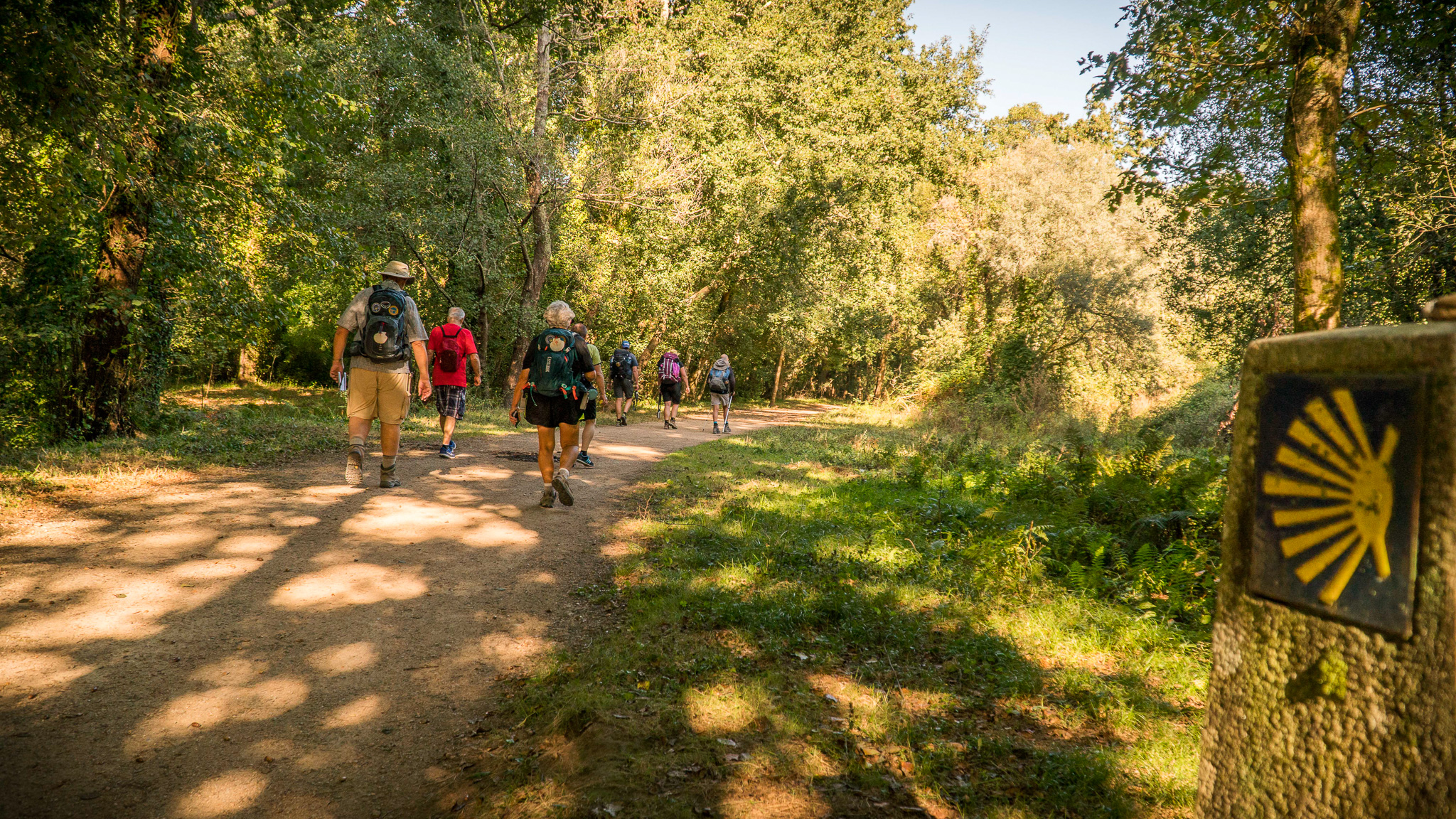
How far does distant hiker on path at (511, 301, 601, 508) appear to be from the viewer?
800 centimetres

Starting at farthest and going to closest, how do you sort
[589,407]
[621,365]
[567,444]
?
[621,365] < [589,407] < [567,444]

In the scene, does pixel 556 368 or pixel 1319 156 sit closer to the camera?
pixel 1319 156

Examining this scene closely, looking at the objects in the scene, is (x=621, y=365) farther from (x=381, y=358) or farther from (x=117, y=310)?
(x=381, y=358)

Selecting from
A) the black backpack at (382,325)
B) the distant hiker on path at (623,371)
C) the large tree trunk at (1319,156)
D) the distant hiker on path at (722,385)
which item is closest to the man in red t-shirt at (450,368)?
the black backpack at (382,325)

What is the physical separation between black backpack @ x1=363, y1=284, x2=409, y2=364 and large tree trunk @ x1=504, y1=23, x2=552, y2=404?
12.2 meters

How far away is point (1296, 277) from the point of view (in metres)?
5.93

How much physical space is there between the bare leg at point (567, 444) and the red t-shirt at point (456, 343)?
3794mm

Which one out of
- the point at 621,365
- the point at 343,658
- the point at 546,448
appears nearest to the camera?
the point at 343,658

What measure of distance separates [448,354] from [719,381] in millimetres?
8720

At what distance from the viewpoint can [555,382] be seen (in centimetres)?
799

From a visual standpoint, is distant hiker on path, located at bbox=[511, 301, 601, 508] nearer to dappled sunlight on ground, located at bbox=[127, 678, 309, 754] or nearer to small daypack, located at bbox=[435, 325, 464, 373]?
small daypack, located at bbox=[435, 325, 464, 373]

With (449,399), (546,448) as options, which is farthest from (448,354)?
(546,448)

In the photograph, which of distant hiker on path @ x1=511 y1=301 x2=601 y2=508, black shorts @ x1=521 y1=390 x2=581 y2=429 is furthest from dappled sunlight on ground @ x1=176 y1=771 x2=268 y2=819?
black shorts @ x1=521 y1=390 x2=581 y2=429

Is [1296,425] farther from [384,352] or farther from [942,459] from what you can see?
[942,459]
